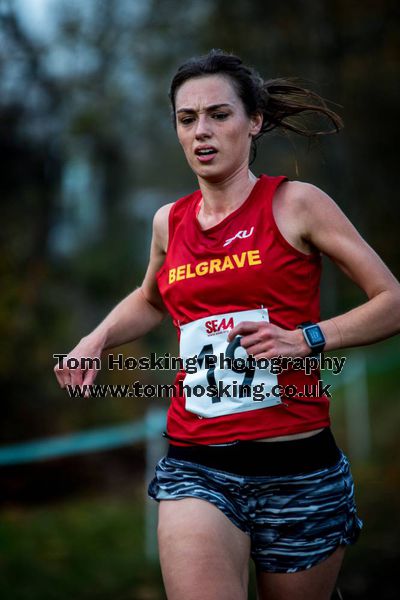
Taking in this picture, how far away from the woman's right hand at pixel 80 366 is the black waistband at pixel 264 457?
502 mm

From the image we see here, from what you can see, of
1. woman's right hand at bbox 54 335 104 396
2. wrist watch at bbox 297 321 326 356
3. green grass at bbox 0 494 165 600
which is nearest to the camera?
wrist watch at bbox 297 321 326 356

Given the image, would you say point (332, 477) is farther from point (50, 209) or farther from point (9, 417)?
point (50, 209)

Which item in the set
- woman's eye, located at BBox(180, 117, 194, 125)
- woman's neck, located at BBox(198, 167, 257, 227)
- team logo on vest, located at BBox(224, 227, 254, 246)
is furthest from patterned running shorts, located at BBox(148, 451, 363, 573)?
woman's eye, located at BBox(180, 117, 194, 125)

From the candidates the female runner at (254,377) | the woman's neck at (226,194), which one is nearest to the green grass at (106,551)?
the female runner at (254,377)

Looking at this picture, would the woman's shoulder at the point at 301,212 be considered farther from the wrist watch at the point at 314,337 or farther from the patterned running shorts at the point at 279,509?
the patterned running shorts at the point at 279,509

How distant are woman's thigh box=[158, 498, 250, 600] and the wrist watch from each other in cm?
63

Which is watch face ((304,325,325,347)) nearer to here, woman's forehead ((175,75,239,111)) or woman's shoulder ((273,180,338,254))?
woman's shoulder ((273,180,338,254))

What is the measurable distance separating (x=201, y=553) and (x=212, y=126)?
1499mm

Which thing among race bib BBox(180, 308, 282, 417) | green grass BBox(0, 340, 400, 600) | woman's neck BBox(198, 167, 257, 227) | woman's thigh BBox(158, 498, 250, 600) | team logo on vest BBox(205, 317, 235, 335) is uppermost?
woman's neck BBox(198, 167, 257, 227)

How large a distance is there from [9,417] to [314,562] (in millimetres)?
5695

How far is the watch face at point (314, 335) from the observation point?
2.78 meters

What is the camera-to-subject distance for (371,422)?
12.2 meters

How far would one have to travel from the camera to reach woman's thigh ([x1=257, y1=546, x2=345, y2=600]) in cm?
294

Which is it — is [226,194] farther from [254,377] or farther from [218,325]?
[254,377]
